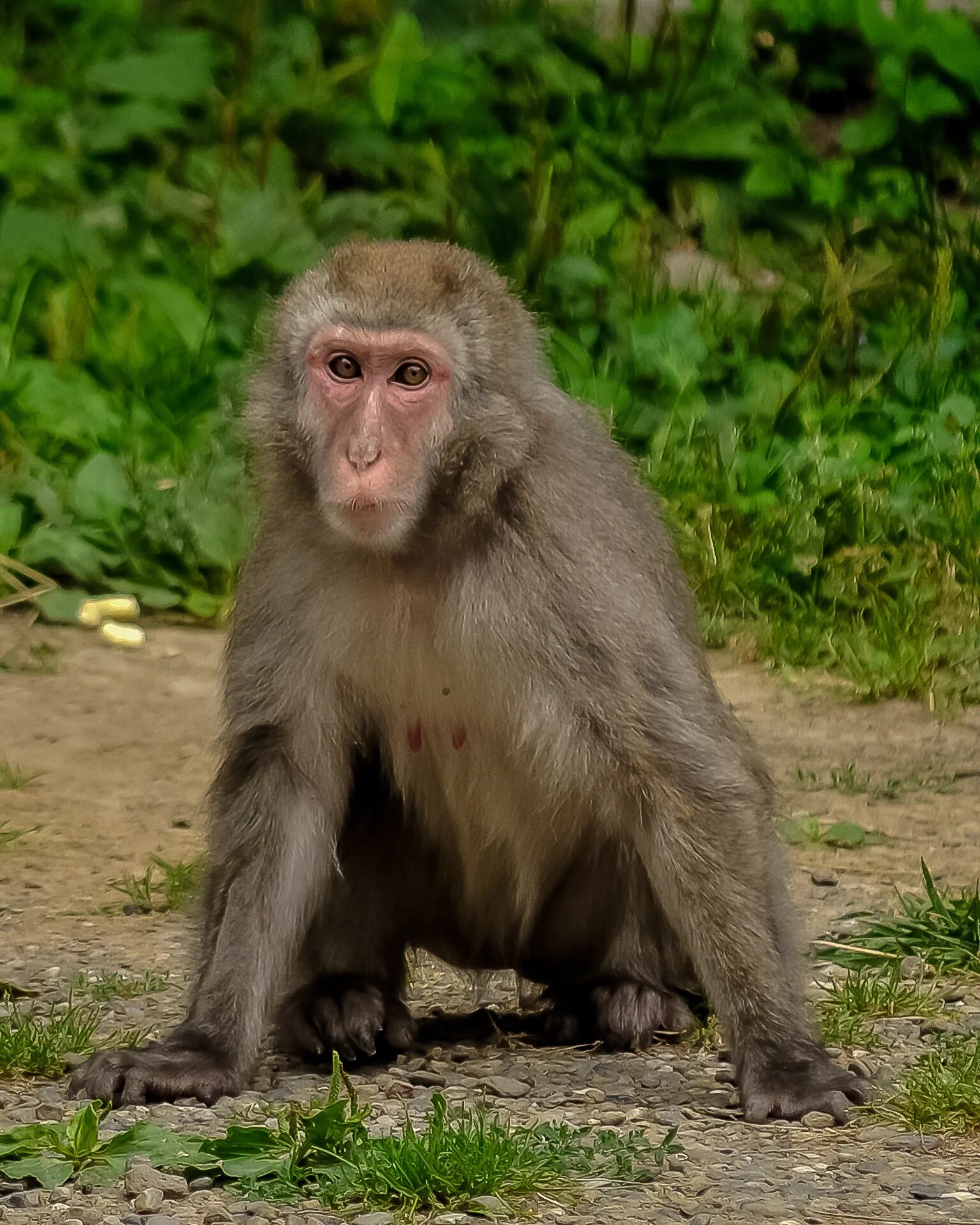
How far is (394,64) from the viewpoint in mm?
→ 10859

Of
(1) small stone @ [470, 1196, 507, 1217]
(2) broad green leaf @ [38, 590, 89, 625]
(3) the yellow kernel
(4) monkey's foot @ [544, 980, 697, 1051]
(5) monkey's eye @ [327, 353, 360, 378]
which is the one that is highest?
(5) monkey's eye @ [327, 353, 360, 378]

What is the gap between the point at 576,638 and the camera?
15.0ft

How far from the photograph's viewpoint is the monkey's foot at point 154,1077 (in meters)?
4.31

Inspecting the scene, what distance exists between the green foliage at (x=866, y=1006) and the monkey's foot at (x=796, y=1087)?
39 centimetres

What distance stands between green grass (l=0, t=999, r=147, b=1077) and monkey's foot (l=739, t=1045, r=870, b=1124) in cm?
128

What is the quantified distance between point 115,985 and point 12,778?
6.15ft

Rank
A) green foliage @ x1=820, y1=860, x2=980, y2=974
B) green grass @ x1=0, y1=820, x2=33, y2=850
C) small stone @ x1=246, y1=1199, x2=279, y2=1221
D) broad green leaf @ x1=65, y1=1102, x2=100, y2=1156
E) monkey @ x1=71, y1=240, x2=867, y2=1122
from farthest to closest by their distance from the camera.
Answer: green grass @ x1=0, y1=820, x2=33, y2=850
green foliage @ x1=820, y1=860, x2=980, y2=974
monkey @ x1=71, y1=240, x2=867, y2=1122
broad green leaf @ x1=65, y1=1102, x2=100, y2=1156
small stone @ x1=246, y1=1199, x2=279, y2=1221

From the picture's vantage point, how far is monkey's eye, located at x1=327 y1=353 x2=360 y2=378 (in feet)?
15.1

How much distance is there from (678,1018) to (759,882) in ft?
1.58

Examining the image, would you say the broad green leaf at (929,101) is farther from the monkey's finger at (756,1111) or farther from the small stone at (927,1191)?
the small stone at (927,1191)

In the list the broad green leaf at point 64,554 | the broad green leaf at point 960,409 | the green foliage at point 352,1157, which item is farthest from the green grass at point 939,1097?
the broad green leaf at point 960,409

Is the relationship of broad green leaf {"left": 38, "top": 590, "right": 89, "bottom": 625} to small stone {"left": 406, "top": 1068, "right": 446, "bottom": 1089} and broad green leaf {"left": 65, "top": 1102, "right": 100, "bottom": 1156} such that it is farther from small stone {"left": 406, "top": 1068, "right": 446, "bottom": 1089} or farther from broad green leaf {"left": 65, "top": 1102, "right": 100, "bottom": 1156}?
broad green leaf {"left": 65, "top": 1102, "right": 100, "bottom": 1156}

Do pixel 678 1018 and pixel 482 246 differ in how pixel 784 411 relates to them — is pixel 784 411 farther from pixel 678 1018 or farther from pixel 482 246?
pixel 678 1018

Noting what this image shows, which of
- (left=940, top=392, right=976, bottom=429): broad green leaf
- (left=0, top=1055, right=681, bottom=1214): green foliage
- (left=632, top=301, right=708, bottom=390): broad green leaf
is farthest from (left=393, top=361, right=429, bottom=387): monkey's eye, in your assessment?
(left=940, top=392, right=976, bottom=429): broad green leaf
